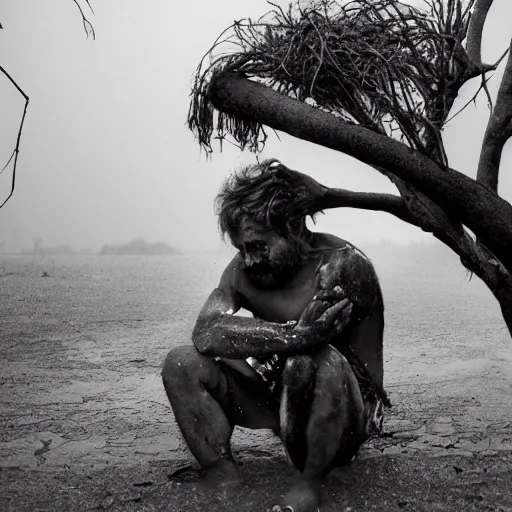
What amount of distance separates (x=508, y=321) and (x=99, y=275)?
1482cm

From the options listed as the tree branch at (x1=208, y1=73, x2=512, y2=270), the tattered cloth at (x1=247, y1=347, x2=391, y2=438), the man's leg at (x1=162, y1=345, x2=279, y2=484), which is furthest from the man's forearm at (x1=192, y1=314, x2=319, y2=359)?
the tree branch at (x1=208, y1=73, x2=512, y2=270)

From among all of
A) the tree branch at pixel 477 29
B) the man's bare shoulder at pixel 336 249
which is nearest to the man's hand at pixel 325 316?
the man's bare shoulder at pixel 336 249

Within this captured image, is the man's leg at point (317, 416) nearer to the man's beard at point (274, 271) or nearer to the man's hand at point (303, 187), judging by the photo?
the man's beard at point (274, 271)

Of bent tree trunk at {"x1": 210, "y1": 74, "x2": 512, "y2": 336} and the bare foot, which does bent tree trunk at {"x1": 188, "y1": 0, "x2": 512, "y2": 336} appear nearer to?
bent tree trunk at {"x1": 210, "y1": 74, "x2": 512, "y2": 336}

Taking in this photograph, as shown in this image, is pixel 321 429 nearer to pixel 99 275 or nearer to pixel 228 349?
pixel 228 349

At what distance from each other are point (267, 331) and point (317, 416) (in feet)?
1.53

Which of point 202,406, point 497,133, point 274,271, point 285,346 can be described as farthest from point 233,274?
point 497,133

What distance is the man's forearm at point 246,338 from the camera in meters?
3.33

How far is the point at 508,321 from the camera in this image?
14.7 feet

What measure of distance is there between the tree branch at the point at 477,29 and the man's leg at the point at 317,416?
2265 millimetres

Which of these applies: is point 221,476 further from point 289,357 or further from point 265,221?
point 265,221

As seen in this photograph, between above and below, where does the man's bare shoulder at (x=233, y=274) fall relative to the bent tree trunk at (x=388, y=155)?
below

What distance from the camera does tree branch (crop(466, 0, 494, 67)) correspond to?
14.4 ft

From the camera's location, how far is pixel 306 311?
134 inches
